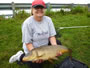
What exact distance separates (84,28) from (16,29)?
2182mm

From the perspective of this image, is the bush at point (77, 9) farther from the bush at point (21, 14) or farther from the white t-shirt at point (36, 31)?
the white t-shirt at point (36, 31)

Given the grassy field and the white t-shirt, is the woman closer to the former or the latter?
the white t-shirt

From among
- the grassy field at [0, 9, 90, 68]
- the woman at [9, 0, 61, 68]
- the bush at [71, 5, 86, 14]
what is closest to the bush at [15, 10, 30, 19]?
the grassy field at [0, 9, 90, 68]

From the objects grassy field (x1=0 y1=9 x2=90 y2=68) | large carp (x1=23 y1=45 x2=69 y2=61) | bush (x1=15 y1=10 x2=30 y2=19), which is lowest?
grassy field (x1=0 y1=9 x2=90 y2=68)

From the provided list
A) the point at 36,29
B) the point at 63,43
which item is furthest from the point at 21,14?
the point at 36,29

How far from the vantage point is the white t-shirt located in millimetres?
2119

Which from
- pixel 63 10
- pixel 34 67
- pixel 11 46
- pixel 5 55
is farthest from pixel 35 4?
pixel 63 10

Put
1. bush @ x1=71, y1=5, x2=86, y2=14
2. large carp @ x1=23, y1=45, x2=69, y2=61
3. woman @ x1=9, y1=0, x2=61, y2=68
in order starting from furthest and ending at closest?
bush @ x1=71, y1=5, x2=86, y2=14 < woman @ x1=9, y1=0, x2=61, y2=68 < large carp @ x1=23, y1=45, x2=69, y2=61

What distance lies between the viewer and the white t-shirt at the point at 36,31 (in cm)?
212

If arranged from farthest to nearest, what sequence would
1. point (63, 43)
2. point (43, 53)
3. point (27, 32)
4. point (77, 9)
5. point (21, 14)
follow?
point (77, 9)
point (21, 14)
point (63, 43)
point (27, 32)
point (43, 53)

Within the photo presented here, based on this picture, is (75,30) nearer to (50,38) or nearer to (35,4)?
(50,38)

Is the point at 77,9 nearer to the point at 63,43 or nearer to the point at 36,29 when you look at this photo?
the point at 63,43

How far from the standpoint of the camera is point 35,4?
1993mm

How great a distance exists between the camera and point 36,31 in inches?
85.4
